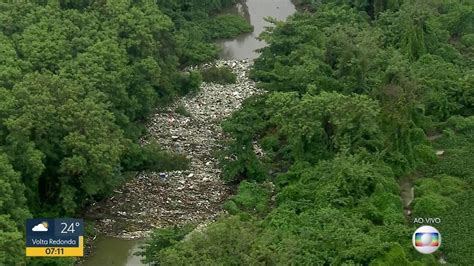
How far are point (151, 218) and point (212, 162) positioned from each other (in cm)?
426

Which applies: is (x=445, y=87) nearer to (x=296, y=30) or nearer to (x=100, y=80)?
(x=296, y=30)

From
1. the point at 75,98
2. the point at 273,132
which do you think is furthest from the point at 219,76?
the point at 75,98

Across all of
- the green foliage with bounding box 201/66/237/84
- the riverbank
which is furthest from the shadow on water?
the green foliage with bounding box 201/66/237/84

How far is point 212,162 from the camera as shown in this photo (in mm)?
29297

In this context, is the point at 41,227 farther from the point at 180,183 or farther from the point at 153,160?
the point at 153,160

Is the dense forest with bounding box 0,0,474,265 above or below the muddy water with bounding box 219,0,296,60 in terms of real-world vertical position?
below

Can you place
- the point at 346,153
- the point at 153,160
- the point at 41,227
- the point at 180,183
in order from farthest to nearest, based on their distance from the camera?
the point at 153,160
the point at 180,183
the point at 346,153
the point at 41,227

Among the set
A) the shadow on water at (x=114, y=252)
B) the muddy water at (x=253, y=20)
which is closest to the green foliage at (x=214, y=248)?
the shadow on water at (x=114, y=252)
